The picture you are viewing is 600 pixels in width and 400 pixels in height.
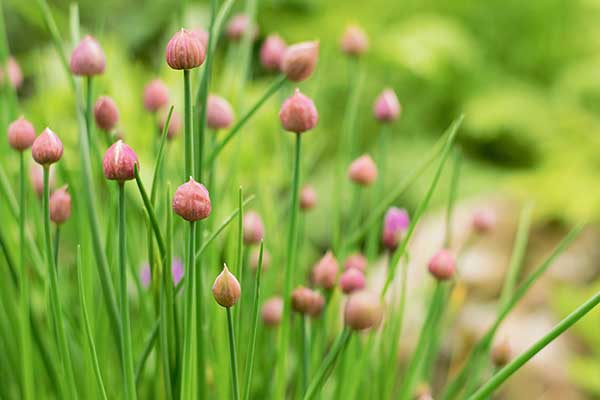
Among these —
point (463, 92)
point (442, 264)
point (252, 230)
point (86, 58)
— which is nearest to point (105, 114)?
point (86, 58)

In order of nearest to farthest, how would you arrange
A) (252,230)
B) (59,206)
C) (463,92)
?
(59,206) < (252,230) < (463,92)

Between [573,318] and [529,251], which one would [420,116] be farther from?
[573,318]

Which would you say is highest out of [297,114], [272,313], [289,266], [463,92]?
[297,114]

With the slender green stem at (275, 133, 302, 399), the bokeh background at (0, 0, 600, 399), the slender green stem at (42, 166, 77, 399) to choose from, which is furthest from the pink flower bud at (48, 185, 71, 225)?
the bokeh background at (0, 0, 600, 399)

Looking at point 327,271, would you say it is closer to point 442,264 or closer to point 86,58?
point 442,264

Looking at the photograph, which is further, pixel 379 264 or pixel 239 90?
pixel 379 264

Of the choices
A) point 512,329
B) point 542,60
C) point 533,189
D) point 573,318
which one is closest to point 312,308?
point 573,318
